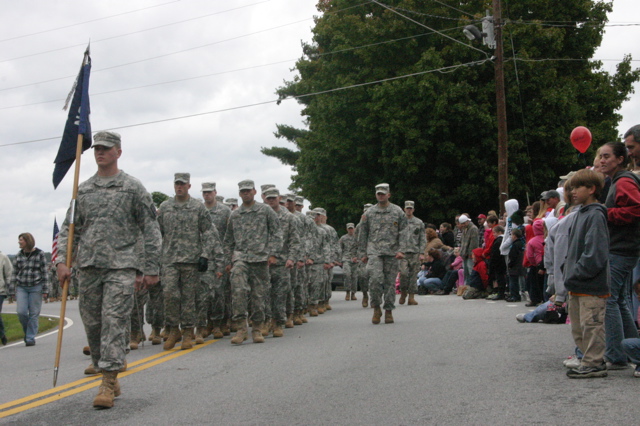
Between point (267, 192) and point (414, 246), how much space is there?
6388 mm

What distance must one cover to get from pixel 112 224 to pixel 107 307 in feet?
2.51

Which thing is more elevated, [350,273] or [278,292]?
[350,273]

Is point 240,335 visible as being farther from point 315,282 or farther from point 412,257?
point 412,257

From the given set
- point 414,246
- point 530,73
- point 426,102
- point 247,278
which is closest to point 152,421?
point 247,278

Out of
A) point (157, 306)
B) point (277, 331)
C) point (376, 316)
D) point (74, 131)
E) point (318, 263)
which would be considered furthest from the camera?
point (318, 263)

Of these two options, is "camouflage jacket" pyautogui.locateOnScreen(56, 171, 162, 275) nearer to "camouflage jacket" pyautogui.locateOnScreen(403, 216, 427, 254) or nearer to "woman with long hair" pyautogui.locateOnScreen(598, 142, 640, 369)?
"woman with long hair" pyautogui.locateOnScreen(598, 142, 640, 369)

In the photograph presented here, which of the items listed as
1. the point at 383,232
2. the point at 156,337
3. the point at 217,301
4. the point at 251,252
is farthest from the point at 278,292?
the point at 383,232

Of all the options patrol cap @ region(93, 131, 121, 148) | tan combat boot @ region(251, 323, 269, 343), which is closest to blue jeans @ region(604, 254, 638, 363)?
patrol cap @ region(93, 131, 121, 148)

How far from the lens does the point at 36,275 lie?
49.0 ft

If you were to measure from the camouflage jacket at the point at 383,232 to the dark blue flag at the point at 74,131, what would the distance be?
6407 millimetres

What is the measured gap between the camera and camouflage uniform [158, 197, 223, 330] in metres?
11.0

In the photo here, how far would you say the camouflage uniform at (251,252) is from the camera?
11.4m

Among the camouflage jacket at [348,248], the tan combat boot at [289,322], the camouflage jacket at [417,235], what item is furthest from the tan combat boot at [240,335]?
the camouflage jacket at [348,248]

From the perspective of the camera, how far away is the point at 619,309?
23.7ft
